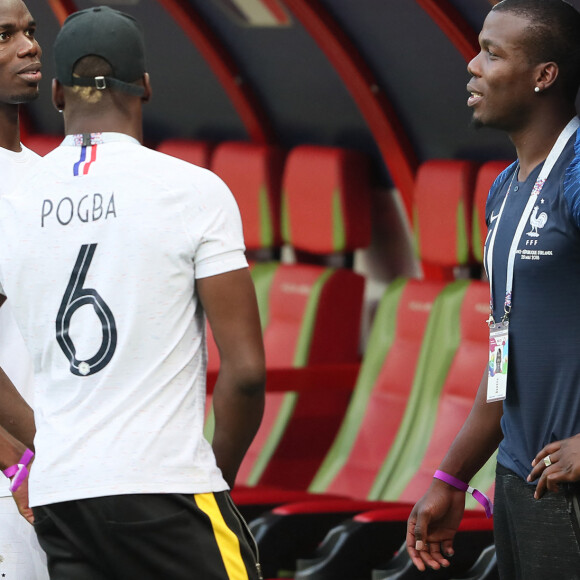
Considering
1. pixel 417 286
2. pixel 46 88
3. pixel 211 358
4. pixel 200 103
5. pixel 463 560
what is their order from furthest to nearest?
pixel 46 88
pixel 200 103
pixel 211 358
pixel 417 286
pixel 463 560

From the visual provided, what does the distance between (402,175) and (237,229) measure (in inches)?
116

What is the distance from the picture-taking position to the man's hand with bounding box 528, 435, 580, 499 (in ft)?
7.58

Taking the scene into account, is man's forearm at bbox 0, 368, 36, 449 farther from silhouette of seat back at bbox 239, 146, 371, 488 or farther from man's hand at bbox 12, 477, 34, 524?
silhouette of seat back at bbox 239, 146, 371, 488

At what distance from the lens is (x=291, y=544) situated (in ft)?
13.3

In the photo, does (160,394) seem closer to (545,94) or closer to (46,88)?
(545,94)

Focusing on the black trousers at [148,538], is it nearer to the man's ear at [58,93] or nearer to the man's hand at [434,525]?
the man's hand at [434,525]

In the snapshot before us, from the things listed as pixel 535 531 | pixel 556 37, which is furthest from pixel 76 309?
pixel 556 37

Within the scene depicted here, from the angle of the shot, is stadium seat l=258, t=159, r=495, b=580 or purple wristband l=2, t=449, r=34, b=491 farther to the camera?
stadium seat l=258, t=159, r=495, b=580

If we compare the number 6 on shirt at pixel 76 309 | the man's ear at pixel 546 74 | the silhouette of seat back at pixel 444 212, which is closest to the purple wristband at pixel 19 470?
the number 6 on shirt at pixel 76 309

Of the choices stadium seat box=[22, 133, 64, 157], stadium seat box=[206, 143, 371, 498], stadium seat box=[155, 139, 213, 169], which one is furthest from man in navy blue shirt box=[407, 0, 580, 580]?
stadium seat box=[22, 133, 64, 157]

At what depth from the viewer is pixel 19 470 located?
8.58ft

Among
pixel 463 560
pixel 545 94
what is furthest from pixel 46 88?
pixel 545 94

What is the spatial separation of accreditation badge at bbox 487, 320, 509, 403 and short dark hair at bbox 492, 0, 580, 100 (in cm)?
45

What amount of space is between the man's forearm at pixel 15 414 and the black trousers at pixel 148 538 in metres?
0.33
